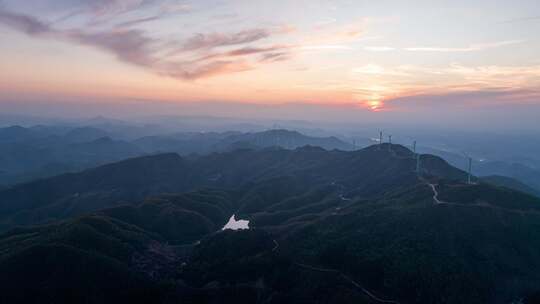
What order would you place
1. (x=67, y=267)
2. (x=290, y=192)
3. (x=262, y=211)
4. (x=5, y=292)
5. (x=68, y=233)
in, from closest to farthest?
1. (x=5, y=292)
2. (x=67, y=267)
3. (x=68, y=233)
4. (x=262, y=211)
5. (x=290, y=192)

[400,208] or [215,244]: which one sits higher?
[400,208]

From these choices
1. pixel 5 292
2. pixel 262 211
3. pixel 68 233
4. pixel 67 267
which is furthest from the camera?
pixel 262 211

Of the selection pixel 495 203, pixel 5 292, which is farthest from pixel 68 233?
pixel 495 203

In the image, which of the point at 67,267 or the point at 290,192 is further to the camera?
the point at 290,192

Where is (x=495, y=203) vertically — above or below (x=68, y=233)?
above

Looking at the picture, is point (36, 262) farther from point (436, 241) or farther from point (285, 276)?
point (436, 241)

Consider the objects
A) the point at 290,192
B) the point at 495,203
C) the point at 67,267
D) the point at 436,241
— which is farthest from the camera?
the point at 290,192

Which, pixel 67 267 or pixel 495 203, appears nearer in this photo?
pixel 67 267

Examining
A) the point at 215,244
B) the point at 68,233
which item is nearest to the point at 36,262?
the point at 68,233

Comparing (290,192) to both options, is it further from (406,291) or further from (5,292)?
(5,292)
